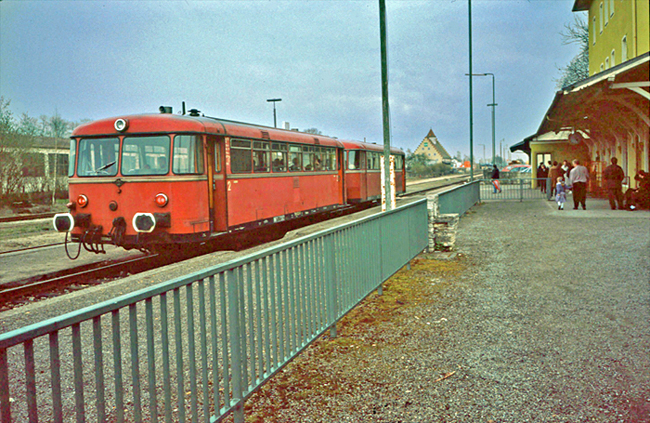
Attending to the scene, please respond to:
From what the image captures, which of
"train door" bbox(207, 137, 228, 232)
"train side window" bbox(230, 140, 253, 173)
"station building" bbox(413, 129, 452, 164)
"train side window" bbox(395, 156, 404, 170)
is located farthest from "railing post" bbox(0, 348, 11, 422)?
"station building" bbox(413, 129, 452, 164)

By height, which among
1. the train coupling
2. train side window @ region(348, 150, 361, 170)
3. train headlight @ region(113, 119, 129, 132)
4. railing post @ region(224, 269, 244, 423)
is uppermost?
train headlight @ region(113, 119, 129, 132)

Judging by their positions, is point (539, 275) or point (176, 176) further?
point (176, 176)

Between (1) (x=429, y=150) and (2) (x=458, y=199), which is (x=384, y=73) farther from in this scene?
(1) (x=429, y=150)

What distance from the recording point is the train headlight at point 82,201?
11039 mm

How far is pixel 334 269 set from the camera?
522cm

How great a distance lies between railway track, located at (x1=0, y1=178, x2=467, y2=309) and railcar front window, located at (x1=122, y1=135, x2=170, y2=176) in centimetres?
190

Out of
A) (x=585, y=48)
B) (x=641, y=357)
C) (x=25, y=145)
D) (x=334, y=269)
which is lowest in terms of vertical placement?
(x=641, y=357)

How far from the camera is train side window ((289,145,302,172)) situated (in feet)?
49.5

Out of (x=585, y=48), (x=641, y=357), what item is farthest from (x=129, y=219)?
(x=585, y=48)

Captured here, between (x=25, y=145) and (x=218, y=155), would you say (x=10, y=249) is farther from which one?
(x=25, y=145)

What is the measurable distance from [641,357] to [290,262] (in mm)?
3056

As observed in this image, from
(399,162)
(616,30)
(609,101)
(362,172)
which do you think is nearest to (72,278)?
(362,172)

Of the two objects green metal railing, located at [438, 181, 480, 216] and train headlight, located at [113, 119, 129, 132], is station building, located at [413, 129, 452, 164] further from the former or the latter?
train headlight, located at [113, 119, 129, 132]

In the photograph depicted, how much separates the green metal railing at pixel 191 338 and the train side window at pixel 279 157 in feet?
25.8
